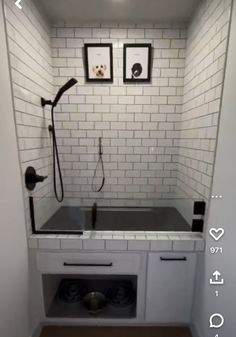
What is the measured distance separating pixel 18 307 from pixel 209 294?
3.57 feet

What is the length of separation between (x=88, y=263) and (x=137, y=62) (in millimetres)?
1595

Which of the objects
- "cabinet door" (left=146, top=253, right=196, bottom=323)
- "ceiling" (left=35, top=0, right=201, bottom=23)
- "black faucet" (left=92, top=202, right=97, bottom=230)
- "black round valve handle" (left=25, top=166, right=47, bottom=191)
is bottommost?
"cabinet door" (left=146, top=253, right=196, bottom=323)

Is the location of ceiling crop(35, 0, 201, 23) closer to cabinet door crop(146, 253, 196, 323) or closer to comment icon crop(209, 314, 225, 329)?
cabinet door crop(146, 253, 196, 323)

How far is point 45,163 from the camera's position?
1474 mm

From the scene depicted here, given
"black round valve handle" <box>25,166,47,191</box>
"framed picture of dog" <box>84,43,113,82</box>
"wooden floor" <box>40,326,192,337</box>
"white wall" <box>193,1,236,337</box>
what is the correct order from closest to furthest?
1. "white wall" <box>193,1,236,337</box>
2. "black round valve handle" <box>25,166,47,191</box>
3. "wooden floor" <box>40,326,192,337</box>
4. "framed picture of dog" <box>84,43,113,82</box>

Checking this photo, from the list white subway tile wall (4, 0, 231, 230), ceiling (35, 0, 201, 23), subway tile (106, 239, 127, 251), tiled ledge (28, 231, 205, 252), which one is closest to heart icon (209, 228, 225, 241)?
tiled ledge (28, 231, 205, 252)

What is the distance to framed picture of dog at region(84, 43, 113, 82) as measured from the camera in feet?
5.13

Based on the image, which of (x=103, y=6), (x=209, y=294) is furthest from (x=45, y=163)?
(x=209, y=294)

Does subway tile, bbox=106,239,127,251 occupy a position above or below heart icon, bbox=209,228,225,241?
below

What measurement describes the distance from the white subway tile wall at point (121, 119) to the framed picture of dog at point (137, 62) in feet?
0.15

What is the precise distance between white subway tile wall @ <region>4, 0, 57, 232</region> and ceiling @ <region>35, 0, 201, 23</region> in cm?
14

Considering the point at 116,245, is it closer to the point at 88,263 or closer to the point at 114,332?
the point at 88,263

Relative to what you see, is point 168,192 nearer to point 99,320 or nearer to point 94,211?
point 94,211

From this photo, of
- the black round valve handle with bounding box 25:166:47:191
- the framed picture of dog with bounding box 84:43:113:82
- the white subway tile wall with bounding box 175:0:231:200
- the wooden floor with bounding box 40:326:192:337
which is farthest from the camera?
the framed picture of dog with bounding box 84:43:113:82
